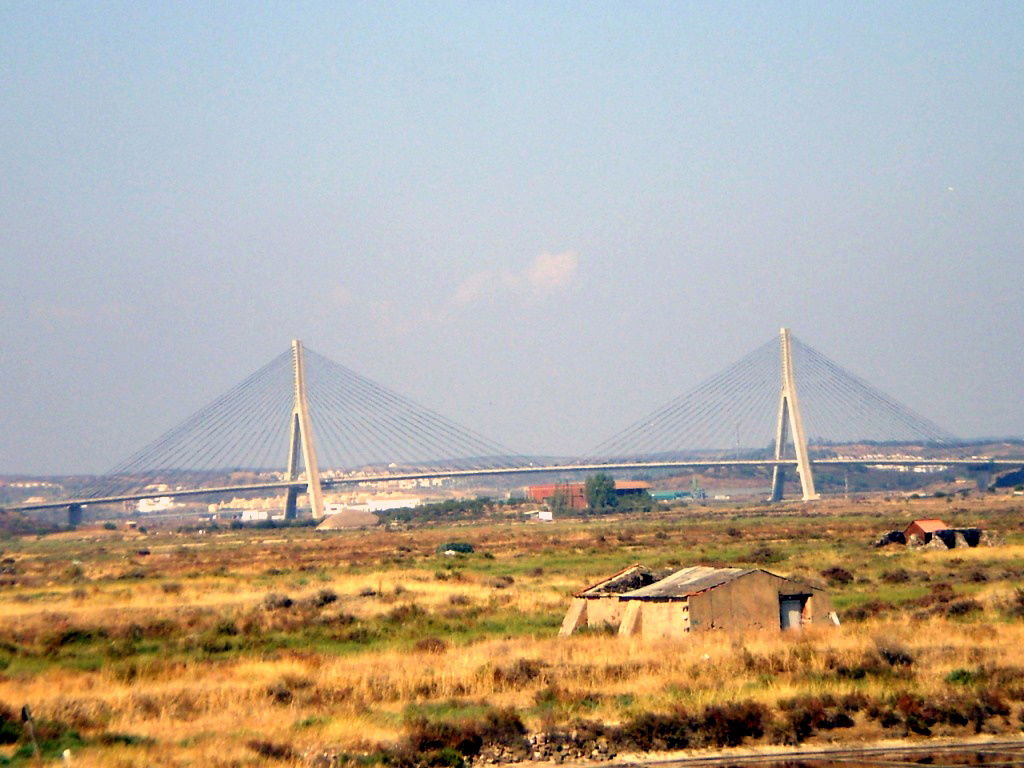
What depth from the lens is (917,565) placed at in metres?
32.2

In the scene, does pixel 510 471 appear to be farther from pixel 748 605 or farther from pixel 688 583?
pixel 748 605

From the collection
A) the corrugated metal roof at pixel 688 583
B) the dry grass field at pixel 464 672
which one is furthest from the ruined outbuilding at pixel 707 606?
the dry grass field at pixel 464 672

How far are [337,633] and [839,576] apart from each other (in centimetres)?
1198

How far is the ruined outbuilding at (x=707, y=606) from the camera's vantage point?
19.7 m

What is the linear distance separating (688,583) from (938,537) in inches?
772

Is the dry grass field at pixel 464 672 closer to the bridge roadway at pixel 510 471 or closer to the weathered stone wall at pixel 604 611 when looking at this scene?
the weathered stone wall at pixel 604 611

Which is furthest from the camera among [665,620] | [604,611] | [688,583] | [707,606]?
[604,611]

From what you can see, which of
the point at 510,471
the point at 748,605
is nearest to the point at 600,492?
the point at 510,471

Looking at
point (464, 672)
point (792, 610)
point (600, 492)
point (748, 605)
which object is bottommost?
point (464, 672)

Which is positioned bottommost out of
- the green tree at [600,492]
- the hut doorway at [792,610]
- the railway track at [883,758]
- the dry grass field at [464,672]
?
the railway track at [883,758]

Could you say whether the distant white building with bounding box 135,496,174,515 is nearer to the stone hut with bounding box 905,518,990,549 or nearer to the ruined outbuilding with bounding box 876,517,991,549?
the ruined outbuilding with bounding box 876,517,991,549

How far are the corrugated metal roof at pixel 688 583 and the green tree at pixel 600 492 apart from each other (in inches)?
3223

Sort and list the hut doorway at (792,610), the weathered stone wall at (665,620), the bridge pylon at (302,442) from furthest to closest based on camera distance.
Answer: the bridge pylon at (302,442) → the hut doorway at (792,610) → the weathered stone wall at (665,620)

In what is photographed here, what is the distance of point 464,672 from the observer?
674 inches
